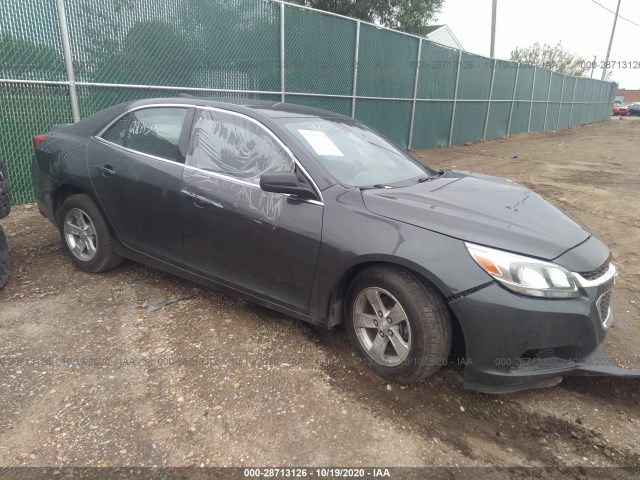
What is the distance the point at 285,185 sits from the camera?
110 inches

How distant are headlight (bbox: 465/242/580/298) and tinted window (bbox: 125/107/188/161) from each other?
7.50 ft

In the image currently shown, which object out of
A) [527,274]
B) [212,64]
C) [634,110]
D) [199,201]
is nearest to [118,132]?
[199,201]

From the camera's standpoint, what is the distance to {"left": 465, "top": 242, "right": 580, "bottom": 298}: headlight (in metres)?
2.33

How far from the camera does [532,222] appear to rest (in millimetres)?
2691

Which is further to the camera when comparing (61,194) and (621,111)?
(621,111)

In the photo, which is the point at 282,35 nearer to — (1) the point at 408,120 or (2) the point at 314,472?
(1) the point at 408,120

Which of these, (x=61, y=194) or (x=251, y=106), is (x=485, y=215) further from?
(x=61, y=194)

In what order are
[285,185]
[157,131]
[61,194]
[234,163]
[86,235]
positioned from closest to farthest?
[285,185] < [234,163] < [157,131] < [86,235] < [61,194]

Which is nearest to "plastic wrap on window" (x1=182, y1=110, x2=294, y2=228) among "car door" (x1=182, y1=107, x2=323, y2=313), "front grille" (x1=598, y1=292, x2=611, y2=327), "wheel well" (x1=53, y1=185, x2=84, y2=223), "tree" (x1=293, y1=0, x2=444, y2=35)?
"car door" (x1=182, y1=107, x2=323, y2=313)

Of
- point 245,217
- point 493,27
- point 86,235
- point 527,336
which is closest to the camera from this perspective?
point 527,336

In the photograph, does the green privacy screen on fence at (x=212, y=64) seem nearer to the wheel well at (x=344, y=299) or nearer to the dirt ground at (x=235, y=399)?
the dirt ground at (x=235, y=399)

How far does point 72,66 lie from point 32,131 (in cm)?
98

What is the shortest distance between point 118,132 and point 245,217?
1.59 meters

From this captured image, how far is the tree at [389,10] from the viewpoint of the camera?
19.4 meters
